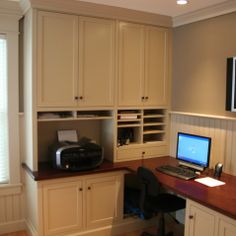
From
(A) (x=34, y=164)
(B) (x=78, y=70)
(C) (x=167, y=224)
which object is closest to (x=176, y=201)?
(C) (x=167, y=224)

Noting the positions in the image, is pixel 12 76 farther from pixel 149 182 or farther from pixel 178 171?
pixel 178 171

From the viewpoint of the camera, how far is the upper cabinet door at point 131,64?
3.31 metres

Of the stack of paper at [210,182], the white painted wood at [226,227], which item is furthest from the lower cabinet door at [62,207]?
the white painted wood at [226,227]

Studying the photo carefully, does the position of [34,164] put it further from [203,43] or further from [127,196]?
[203,43]

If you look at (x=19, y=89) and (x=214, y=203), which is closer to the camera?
(x=214, y=203)

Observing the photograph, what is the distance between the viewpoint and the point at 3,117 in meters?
3.23

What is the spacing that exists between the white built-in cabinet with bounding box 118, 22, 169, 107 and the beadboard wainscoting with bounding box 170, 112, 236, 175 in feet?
1.40

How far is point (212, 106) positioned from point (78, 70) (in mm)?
1450

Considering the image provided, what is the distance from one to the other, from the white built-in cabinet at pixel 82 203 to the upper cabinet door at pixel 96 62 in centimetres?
81

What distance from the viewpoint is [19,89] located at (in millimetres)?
3256

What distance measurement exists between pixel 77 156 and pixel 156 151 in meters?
1.10

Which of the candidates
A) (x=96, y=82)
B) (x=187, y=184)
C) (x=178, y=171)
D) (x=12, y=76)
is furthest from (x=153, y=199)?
(x=12, y=76)

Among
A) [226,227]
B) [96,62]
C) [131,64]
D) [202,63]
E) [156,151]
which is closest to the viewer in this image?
[226,227]

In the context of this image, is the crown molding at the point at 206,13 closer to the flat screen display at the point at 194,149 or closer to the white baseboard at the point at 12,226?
the flat screen display at the point at 194,149
